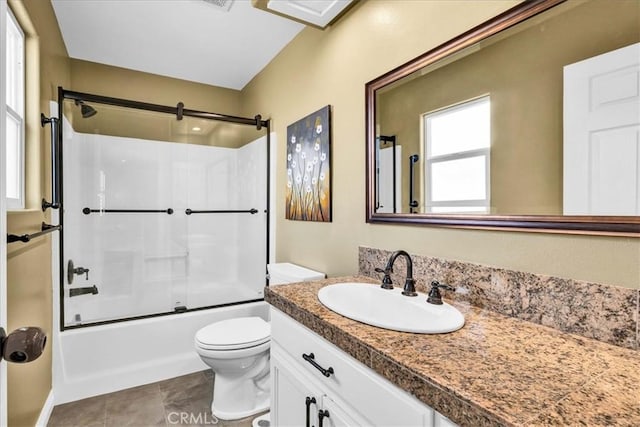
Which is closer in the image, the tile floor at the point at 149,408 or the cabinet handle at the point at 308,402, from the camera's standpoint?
the cabinet handle at the point at 308,402

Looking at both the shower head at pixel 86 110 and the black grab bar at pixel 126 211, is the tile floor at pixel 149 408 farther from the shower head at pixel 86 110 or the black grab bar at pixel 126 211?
the shower head at pixel 86 110

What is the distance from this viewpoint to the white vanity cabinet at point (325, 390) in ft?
2.42

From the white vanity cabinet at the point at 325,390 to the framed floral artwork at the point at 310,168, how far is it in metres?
0.89

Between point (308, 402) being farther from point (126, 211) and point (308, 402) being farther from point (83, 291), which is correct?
point (126, 211)

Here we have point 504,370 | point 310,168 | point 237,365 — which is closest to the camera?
point 504,370

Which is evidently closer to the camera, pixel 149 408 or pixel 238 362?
pixel 238 362

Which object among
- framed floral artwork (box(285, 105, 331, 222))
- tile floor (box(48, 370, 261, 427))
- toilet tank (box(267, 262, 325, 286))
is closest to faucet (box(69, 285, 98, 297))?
tile floor (box(48, 370, 261, 427))

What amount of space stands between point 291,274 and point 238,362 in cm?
57

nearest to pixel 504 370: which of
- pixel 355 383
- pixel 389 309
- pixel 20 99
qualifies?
pixel 355 383

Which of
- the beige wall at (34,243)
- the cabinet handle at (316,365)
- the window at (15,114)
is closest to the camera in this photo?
the cabinet handle at (316,365)

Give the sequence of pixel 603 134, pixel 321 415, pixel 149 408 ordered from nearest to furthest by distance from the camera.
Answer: pixel 603 134, pixel 321 415, pixel 149 408

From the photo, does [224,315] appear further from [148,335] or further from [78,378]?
[78,378]

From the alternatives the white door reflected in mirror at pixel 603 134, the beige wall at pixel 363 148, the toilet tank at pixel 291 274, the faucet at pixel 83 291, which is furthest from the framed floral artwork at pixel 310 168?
the faucet at pixel 83 291

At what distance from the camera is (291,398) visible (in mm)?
1177
